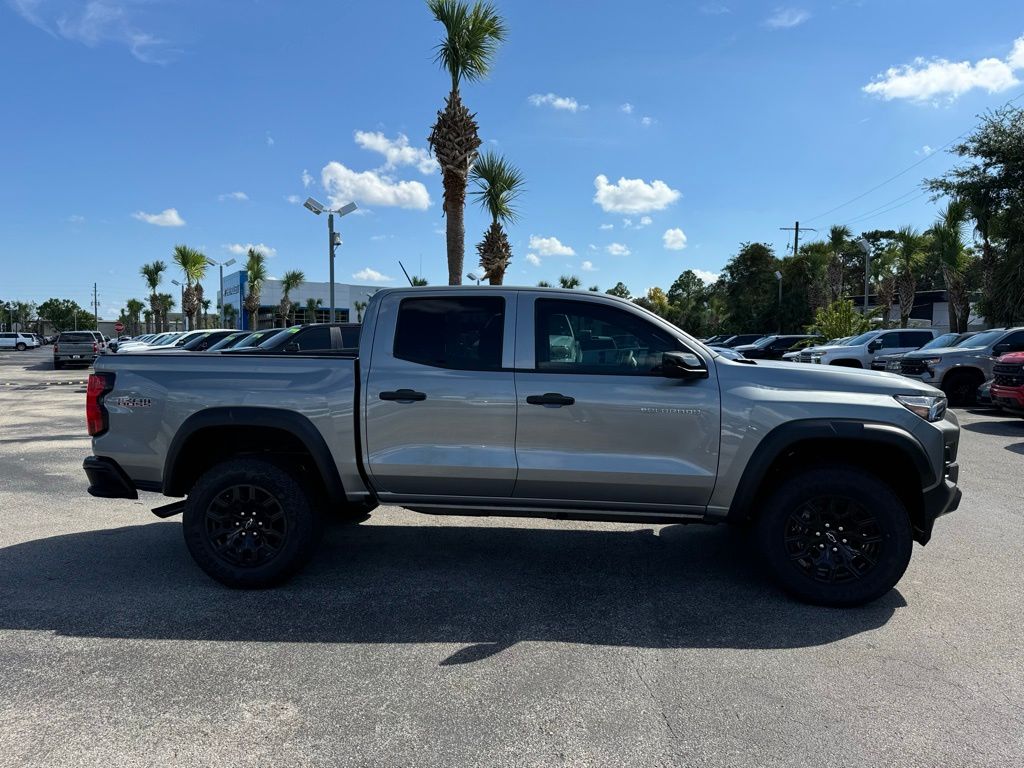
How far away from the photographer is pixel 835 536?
161 inches

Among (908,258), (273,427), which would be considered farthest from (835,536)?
(908,258)

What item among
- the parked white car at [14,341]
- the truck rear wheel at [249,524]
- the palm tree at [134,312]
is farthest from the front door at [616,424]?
the palm tree at [134,312]

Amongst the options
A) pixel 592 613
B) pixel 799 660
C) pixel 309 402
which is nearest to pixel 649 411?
pixel 592 613

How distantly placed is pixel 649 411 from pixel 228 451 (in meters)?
2.83

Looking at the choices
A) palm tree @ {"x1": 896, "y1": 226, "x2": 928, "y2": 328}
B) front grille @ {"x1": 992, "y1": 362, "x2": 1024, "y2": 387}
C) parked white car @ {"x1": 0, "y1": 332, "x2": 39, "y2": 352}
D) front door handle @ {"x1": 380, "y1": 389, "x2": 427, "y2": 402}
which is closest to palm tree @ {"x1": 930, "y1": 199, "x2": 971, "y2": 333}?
palm tree @ {"x1": 896, "y1": 226, "x2": 928, "y2": 328}

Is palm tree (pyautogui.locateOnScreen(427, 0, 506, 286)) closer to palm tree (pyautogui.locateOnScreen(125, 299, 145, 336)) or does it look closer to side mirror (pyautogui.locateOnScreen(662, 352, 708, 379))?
side mirror (pyautogui.locateOnScreen(662, 352, 708, 379))

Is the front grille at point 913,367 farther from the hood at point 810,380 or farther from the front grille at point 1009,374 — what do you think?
the hood at point 810,380

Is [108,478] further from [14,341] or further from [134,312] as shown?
[134,312]

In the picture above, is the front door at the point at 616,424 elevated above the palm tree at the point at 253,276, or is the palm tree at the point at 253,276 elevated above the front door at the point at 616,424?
the palm tree at the point at 253,276

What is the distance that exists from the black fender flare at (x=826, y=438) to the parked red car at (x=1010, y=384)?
8834mm

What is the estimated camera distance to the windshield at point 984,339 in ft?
46.7

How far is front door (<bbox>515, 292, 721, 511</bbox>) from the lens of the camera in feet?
13.3

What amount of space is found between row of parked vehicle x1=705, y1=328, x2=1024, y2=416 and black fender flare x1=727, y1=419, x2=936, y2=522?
315 centimetres

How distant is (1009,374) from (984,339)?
13.1ft
